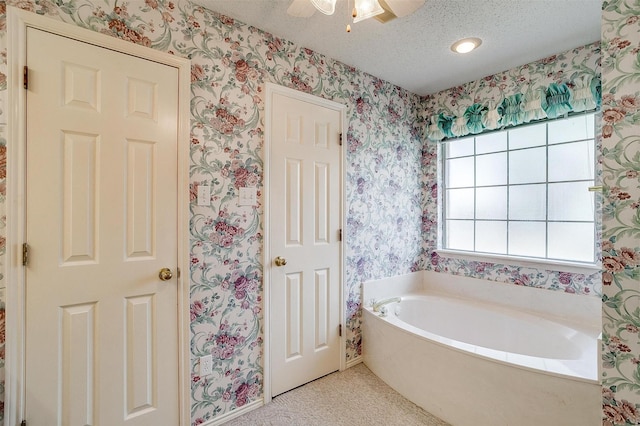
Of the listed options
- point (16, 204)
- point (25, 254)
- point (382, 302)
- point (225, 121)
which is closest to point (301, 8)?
point (225, 121)

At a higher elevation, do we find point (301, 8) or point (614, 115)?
point (301, 8)

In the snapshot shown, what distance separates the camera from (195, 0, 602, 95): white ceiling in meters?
1.74

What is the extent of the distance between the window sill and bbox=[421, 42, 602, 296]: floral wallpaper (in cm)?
3

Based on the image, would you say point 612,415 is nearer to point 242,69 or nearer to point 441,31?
point 441,31

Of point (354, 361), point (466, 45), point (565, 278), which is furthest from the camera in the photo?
point (354, 361)

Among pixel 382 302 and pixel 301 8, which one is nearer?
pixel 301 8

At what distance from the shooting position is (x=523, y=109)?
7.75 ft

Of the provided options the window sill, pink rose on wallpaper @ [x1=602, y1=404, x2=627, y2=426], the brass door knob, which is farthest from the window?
the brass door knob

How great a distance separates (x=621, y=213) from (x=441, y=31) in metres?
1.56

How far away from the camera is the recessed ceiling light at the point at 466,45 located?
2.04 meters

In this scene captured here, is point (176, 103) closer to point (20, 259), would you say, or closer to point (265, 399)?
point (20, 259)

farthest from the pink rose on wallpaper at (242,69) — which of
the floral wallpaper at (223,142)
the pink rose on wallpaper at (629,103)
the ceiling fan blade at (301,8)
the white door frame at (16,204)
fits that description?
the pink rose on wallpaper at (629,103)

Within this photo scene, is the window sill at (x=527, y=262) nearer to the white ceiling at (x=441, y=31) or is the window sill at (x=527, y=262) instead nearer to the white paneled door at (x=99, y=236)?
the white ceiling at (x=441, y=31)

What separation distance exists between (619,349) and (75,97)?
2480 millimetres
